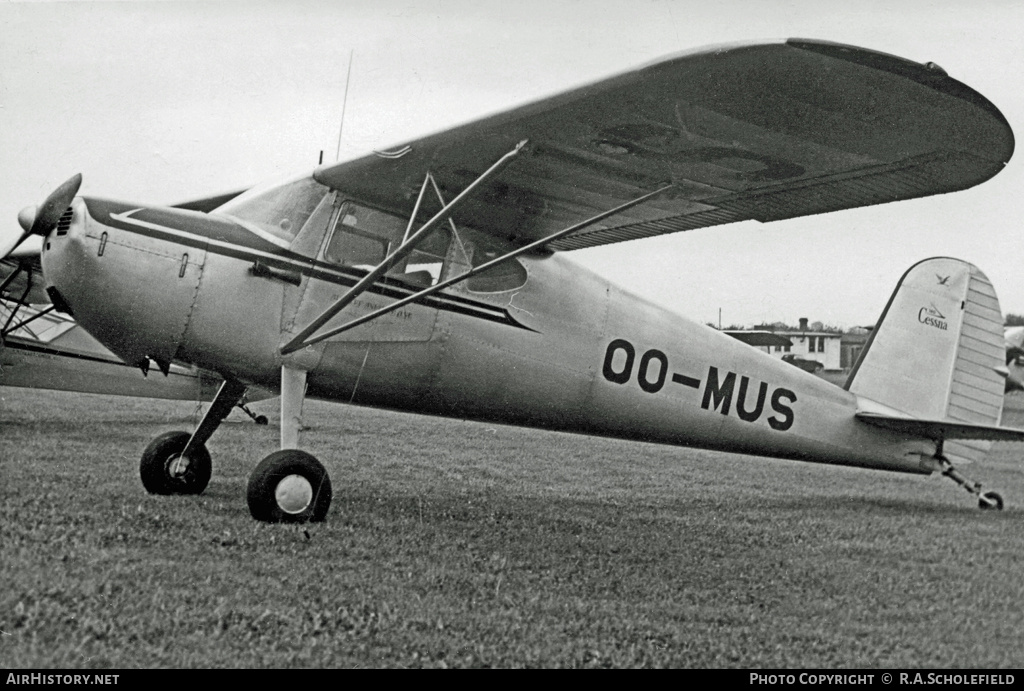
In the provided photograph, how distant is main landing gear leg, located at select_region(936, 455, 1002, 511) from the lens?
7121 millimetres

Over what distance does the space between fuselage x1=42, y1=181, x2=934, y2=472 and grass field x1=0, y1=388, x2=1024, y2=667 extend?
0.69 meters

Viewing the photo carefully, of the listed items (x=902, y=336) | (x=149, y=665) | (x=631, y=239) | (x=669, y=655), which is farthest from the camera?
(x=902, y=336)

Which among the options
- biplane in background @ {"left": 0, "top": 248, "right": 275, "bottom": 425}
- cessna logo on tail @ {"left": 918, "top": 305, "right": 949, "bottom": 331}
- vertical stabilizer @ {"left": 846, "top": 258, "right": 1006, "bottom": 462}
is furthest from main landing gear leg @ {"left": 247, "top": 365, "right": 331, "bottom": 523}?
biplane in background @ {"left": 0, "top": 248, "right": 275, "bottom": 425}

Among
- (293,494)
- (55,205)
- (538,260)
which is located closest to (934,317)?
(538,260)

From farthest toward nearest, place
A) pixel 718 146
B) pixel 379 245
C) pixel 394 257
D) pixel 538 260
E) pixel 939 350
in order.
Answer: pixel 939 350 → pixel 538 260 → pixel 379 245 → pixel 394 257 → pixel 718 146

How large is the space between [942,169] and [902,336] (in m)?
3.49

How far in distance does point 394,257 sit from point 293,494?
1451mm

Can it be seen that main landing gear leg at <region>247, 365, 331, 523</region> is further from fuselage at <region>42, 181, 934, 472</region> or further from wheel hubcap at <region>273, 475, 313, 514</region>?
fuselage at <region>42, 181, 934, 472</region>

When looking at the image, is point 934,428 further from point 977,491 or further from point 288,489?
point 288,489

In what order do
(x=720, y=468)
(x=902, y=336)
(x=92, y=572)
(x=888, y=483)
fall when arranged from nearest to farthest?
(x=92, y=572) → (x=902, y=336) → (x=888, y=483) → (x=720, y=468)

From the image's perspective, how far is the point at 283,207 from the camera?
5.45 m

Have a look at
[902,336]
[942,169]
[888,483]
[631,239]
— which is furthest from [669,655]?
[888,483]

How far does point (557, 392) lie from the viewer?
20.2 ft

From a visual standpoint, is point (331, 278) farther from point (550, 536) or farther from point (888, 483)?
point (888, 483)
